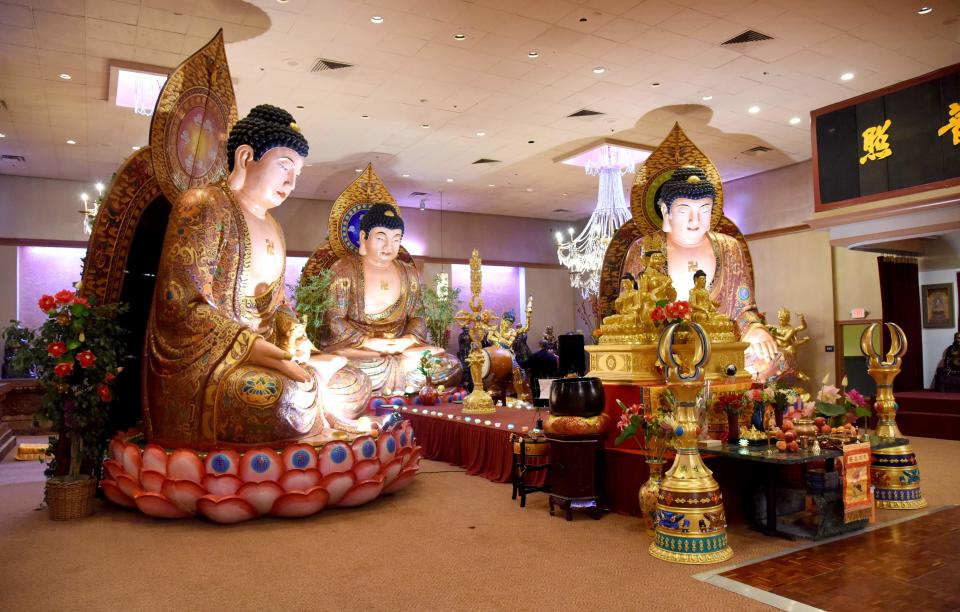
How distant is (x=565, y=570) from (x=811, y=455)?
1395 mm

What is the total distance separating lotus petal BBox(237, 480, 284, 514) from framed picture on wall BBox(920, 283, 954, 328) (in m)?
8.20

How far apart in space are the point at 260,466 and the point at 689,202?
4.11 metres

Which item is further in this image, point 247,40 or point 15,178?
point 15,178

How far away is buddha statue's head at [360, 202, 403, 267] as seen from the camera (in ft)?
27.8

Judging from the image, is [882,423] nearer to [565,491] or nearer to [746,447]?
[746,447]

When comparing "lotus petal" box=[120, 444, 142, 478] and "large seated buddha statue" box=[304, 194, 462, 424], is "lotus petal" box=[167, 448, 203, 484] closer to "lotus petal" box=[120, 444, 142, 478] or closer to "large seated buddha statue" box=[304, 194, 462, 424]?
"lotus petal" box=[120, 444, 142, 478]

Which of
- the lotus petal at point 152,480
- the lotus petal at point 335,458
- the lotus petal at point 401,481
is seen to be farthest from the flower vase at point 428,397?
the lotus petal at point 152,480

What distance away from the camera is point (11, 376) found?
375 inches

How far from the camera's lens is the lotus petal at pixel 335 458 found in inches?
166

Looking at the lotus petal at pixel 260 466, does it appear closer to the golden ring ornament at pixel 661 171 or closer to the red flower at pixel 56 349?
the red flower at pixel 56 349

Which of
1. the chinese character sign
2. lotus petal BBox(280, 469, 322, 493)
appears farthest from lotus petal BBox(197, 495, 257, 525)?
the chinese character sign

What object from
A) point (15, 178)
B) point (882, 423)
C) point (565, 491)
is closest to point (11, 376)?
point (15, 178)

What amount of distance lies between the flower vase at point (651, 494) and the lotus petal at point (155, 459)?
8.99ft

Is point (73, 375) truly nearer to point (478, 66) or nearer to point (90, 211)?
point (90, 211)
